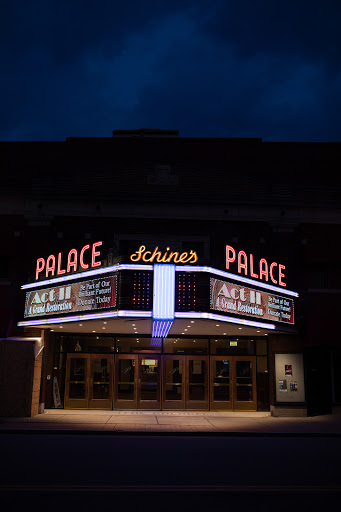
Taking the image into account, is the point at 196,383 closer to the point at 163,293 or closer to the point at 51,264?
the point at 163,293

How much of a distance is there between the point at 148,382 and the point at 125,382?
1.01 m

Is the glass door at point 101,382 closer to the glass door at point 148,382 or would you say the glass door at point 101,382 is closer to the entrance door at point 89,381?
the entrance door at point 89,381

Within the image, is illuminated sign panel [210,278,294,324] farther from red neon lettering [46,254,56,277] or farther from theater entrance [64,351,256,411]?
red neon lettering [46,254,56,277]

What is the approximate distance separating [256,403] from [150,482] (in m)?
13.3

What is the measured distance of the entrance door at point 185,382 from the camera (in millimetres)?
20031

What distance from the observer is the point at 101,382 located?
20.1 metres

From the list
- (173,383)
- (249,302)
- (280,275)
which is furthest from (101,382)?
(280,275)

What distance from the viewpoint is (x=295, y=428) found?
→ 15.4 m

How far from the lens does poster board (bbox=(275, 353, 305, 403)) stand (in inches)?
743

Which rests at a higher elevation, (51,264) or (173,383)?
(51,264)

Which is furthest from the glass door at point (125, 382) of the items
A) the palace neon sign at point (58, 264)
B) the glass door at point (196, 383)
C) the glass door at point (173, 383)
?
the palace neon sign at point (58, 264)

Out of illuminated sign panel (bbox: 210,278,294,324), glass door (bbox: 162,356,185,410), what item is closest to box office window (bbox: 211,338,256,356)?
glass door (bbox: 162,356,185,410)

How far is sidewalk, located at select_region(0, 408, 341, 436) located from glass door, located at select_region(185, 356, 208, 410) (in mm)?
601

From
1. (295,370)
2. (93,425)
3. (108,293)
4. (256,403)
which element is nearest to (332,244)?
(295,370)
